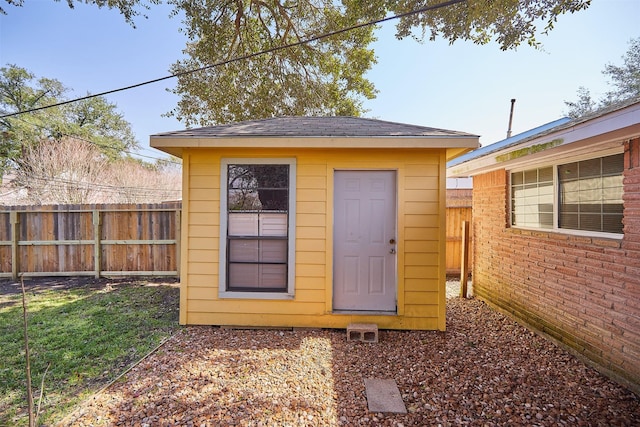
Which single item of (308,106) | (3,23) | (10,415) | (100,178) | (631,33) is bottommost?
(10,415)

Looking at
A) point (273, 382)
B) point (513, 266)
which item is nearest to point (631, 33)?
point (513, 266)

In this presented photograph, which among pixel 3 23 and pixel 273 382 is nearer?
pixel 273 382

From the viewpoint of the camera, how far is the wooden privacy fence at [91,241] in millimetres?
6875

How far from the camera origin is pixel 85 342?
12.2 feet

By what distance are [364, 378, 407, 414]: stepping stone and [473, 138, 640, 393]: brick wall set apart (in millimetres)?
2131

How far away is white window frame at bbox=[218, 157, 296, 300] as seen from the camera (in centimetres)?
416

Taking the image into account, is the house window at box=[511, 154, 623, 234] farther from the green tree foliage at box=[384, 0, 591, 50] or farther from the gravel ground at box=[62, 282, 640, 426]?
the green tree foliage at box=[384, 0, 591, 50]

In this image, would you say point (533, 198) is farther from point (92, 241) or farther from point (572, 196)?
point (92, 241)

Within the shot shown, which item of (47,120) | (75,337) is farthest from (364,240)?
(47,120)

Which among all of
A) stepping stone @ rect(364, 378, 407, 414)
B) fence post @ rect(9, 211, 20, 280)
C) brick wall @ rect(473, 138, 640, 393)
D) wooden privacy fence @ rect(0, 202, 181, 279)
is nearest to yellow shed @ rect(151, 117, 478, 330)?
stepping stone @ rect(364, 378, 407, 414)

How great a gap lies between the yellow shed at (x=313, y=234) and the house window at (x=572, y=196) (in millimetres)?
1360

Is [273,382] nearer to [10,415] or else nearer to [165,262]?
[10,415]

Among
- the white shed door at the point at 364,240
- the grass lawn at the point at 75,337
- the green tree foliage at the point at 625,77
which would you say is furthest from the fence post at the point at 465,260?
the green tree foliage at the point at 625,77

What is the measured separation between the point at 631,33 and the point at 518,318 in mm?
25127
